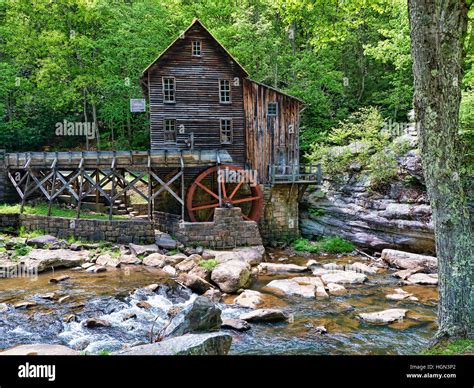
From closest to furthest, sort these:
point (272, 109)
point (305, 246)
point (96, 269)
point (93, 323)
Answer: point (93, 323)
point (96, 269)
point (305, 246)
point (272, 109)

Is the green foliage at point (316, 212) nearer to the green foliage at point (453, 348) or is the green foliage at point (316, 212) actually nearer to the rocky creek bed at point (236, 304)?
the rocky creek bed at point (236, 304)

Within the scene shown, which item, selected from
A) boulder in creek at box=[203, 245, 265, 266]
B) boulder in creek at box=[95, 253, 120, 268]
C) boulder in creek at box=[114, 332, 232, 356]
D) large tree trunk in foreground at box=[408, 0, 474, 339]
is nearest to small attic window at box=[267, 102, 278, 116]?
boulder in creek at box=[203, 245, 265, 266]

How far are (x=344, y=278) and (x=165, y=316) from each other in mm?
6155

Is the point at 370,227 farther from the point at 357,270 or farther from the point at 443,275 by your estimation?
the point at 443,275

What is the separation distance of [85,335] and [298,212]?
552 inches

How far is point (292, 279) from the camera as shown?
A: 11422mm

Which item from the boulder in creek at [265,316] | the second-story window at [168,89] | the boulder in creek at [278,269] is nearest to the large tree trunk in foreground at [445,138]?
the boulder in creek at [265,316]

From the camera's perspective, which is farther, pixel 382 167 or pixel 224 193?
pixel 224 193

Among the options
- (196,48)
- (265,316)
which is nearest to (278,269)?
(265,316)

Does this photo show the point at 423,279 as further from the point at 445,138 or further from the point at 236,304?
the point at 445,138

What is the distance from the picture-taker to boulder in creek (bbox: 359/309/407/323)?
26.8 ft

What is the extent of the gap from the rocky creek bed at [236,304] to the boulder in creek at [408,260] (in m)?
0.08

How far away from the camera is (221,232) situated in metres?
15.2
